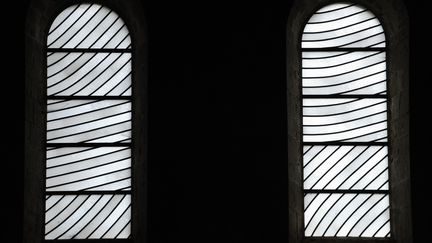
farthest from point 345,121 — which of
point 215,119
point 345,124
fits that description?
point 215,119

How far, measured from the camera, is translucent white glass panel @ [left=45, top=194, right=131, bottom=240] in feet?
46.2

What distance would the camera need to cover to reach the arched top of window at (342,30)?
14.8 m

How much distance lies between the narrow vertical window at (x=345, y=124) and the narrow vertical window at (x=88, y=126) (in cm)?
233

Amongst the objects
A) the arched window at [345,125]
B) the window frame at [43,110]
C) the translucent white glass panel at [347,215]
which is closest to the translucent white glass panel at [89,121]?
the window frame at [43,110]

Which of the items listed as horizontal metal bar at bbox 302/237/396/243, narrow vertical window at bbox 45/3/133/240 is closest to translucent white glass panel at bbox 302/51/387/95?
horizontal metal bar at bbox 302/237/396/243

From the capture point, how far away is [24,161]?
44.7 feet

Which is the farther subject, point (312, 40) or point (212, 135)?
point (312, 40)

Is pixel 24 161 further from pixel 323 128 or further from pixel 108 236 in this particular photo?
pixel 323 128

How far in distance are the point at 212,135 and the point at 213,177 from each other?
52cm

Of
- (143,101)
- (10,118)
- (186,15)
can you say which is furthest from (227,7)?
(10,118)

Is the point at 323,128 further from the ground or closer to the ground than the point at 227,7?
closer to the ground

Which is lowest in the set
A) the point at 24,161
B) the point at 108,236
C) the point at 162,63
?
the point at 108,236

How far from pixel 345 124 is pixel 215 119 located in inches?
70.7

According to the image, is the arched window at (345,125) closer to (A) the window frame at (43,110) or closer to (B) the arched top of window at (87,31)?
(A) the window frame at (43,110)
